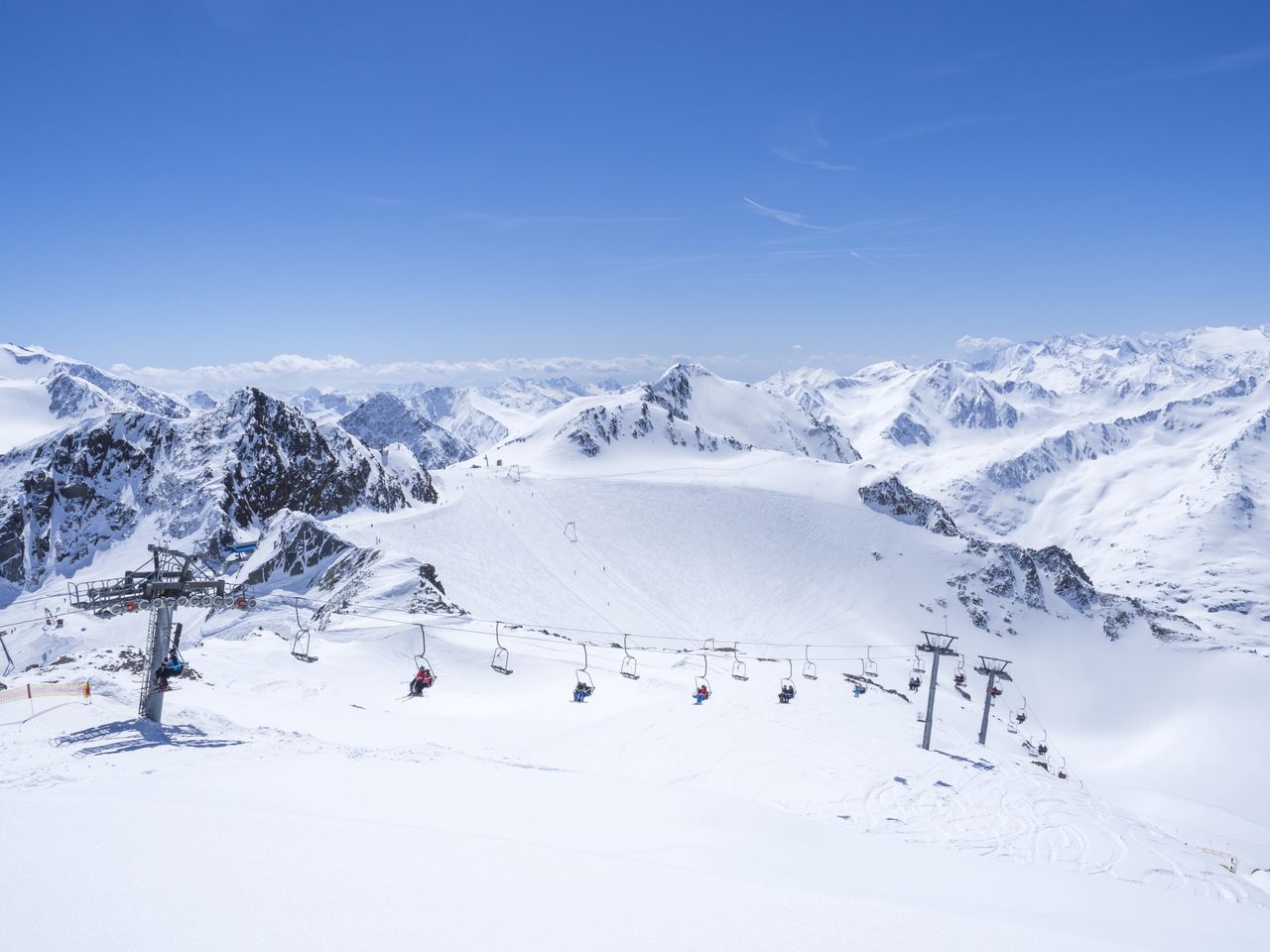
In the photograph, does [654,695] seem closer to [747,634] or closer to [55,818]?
[55,818]

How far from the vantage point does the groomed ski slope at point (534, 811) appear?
634 cm

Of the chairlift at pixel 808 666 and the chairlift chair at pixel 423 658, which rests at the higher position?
the chairlift chair at pixel 423 658

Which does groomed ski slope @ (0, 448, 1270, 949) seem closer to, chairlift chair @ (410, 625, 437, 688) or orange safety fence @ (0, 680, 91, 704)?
chairlift chair @ (410, 625, 437, 688)

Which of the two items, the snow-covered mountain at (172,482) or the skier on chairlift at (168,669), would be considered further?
the snow-covered mountain at (172,482)

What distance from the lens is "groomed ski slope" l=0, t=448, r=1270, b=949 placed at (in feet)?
20.8

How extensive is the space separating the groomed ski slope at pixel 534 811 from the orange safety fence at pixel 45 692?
0.91m

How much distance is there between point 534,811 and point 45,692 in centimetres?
1928

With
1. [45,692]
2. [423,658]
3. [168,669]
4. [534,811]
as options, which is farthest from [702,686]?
[45,692]

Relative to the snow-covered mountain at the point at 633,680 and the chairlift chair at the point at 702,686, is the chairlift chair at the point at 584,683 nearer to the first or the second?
the snow-covered mountain at the point at 633,680

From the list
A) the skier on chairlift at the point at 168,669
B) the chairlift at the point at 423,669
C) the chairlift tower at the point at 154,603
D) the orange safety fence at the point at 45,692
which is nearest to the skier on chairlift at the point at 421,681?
the chairlift at the point at 423,669

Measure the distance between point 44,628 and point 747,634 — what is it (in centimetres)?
7290

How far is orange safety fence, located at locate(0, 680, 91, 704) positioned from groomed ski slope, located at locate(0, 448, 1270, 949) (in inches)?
35.8

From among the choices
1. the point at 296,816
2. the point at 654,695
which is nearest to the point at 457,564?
the point at 654,695

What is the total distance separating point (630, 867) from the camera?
758 cm
